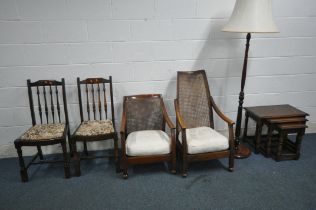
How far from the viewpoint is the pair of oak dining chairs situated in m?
2.24

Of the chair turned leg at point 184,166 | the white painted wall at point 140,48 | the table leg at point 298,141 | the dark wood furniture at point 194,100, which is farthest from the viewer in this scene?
the dark wood furniture at point 194,100

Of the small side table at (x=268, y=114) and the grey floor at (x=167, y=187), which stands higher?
the small side table at (x=268, y=114)

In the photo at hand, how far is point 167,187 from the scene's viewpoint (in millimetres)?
2203

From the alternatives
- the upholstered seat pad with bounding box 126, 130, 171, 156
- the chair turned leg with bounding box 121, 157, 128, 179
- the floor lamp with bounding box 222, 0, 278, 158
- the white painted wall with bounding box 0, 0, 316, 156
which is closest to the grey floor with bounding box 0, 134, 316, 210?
Result: the chair turned leg with bounding box 121, 157, 128, 179

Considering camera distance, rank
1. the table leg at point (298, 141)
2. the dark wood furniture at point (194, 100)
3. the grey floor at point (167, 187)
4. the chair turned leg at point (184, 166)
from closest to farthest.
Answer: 1. the grey floor at point (167, 187)
2. the chair turned leg at point (184, 166)
3. the table leg at point (298, 141)
4. the dark wood furniture at point (194, 100)

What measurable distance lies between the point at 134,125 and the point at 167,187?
764 mm

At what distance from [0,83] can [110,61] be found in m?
1.13

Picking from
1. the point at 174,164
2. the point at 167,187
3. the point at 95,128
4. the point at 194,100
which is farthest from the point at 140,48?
the point at 167,187

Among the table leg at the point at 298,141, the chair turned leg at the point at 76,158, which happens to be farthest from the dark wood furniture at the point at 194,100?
the chair turned leg at the point at 76,158

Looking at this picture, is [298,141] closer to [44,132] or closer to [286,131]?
[286,131]

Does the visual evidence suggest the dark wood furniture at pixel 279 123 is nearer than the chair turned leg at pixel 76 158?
No

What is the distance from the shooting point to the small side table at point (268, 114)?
8.41 ft

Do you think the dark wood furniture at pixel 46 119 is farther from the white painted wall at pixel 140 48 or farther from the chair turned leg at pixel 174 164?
the chair turned leg at pixel 174 164

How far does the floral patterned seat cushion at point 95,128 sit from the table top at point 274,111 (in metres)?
1.56
